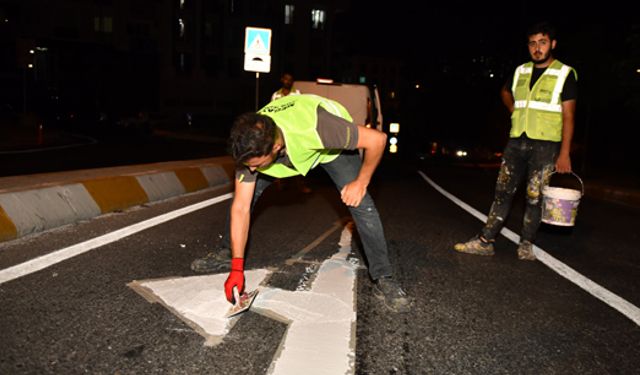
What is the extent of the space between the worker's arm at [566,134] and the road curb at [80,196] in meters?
4.78

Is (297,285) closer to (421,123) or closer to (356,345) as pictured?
(356,345)

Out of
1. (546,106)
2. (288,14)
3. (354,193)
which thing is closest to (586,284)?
A: (546,106)

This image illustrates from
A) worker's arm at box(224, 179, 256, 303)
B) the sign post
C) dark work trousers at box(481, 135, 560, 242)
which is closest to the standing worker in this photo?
dark work trousers at box(481, 135, 560, 242)

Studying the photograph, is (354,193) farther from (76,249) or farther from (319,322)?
(76,249)

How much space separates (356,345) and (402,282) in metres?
1.32

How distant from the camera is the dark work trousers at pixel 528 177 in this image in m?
4.98

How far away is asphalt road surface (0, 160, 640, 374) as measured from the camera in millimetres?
2703

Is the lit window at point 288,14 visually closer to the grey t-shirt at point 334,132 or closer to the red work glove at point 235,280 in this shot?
the grey t-shirt at point 334,132

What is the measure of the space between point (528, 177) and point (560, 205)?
38.6 inches

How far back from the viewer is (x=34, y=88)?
4550 centimetres

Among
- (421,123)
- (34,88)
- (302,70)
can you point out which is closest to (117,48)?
(34,88)

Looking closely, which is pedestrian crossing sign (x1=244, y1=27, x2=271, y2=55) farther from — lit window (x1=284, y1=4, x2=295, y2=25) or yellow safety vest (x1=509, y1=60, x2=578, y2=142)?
lit window (x1=284, y1=4, x2=295, y2=25)

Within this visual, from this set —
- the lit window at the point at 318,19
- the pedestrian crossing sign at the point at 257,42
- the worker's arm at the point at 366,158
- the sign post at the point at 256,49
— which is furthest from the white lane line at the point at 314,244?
the lit window at the point at 318,19

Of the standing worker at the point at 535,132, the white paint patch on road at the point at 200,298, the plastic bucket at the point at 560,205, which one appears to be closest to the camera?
the white paint patch on road at the point at 200,298
